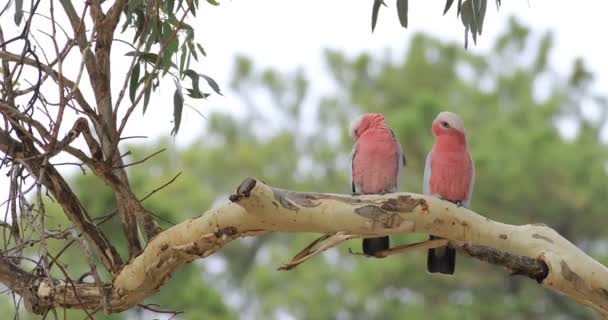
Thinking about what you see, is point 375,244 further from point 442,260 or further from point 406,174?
point 406,174

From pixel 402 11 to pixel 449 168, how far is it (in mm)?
522

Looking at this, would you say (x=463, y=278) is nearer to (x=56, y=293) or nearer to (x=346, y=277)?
(x=346, y=277)

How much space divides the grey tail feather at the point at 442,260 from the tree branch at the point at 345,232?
1.43 ft

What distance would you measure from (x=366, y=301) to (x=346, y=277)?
0.57 meters

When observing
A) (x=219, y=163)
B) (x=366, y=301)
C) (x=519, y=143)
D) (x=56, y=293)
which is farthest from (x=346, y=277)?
(x=56, y=293)

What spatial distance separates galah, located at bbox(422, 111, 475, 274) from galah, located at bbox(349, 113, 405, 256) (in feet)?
0.38

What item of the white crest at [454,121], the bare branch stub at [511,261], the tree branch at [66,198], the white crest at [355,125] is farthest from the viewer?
the white crest at [355,125]

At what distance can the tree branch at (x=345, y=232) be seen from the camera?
2.37 meters

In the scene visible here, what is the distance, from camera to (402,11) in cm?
285

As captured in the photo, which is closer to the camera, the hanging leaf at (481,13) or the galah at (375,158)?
the hanging leaf at (481,13)

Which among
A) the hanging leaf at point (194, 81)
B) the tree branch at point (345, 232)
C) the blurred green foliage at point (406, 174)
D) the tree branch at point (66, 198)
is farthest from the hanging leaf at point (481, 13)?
Answer: the blurred green foliage at point (406, 174)

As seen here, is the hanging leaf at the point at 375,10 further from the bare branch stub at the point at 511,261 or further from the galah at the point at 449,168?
the bare branch stub at the point at 511,261

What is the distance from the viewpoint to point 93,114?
8.91 feet

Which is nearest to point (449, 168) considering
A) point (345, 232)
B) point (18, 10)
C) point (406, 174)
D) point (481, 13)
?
point (481, 13)
